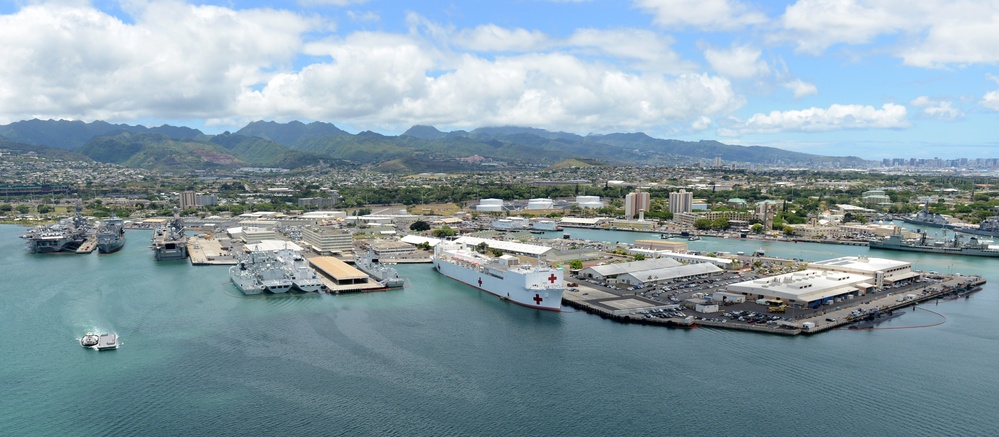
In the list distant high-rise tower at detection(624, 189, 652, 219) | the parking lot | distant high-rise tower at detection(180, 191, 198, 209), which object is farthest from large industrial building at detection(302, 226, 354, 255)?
distant high-rise tower at detection(180, 191, 198, 209)

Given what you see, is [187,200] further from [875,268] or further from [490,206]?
[875,268]

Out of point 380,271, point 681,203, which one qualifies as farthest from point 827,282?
point 681,203

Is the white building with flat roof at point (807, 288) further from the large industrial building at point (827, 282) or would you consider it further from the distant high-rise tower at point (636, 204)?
the distant high-rise tower at point (636, 204)

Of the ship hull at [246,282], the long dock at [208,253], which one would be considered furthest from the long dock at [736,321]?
the long dock at [208,253]

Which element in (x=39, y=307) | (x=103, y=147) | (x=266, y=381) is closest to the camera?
(x=266, y=381)

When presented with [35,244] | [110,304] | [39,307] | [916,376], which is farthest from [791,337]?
[35,244]

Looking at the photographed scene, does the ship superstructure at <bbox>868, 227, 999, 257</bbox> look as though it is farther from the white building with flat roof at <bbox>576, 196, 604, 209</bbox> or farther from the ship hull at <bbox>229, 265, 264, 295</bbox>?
the ship hull at <bbox>229, 265, 264, 295</bbox>

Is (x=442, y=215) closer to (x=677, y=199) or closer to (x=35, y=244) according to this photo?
(x=677, y=199)
